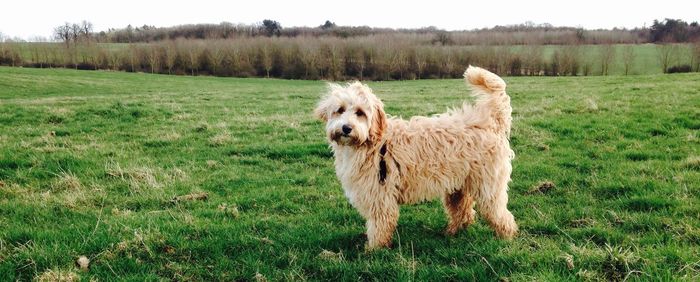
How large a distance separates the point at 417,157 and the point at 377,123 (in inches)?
25.4

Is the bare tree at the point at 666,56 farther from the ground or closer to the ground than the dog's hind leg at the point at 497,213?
farther from the ground

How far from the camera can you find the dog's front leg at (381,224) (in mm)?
5758

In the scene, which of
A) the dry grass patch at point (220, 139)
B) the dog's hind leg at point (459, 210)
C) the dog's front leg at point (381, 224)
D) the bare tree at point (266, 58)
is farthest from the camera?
the bare tree at point (266, 58)

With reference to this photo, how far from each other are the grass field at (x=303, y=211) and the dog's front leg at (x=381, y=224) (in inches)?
8.7

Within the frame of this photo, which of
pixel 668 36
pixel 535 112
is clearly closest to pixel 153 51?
pixel 535 112

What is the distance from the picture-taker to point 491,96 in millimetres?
6102

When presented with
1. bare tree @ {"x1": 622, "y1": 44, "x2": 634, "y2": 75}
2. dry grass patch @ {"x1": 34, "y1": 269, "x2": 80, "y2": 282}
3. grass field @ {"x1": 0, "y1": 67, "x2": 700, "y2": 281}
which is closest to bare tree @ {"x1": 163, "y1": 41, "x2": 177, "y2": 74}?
bare tree @ {"x1": 622, "y1": 44, "x2": 634, "y2": 75}

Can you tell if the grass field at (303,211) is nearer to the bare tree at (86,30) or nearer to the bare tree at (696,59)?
the bare tree at (696,59)

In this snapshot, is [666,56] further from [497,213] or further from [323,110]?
[323,110]

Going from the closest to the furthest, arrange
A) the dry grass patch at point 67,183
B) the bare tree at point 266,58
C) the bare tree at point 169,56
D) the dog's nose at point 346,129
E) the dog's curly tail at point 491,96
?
the dog's nose at point 346,129 → the dog's curly tail at point 491,96 → the dry grass patch at point 67,183 → the bare tree at point 266,58 → the bare tree at point 169,56

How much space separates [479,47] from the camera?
7788 cm

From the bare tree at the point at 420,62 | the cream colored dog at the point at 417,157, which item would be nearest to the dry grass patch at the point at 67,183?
the cream colored dog at the point at 417,157

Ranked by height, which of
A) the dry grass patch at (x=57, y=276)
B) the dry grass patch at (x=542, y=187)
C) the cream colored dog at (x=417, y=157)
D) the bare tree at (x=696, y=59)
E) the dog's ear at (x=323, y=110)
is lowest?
the dry grass patch at (x=57, y=276)

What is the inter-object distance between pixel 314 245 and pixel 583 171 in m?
5.39
